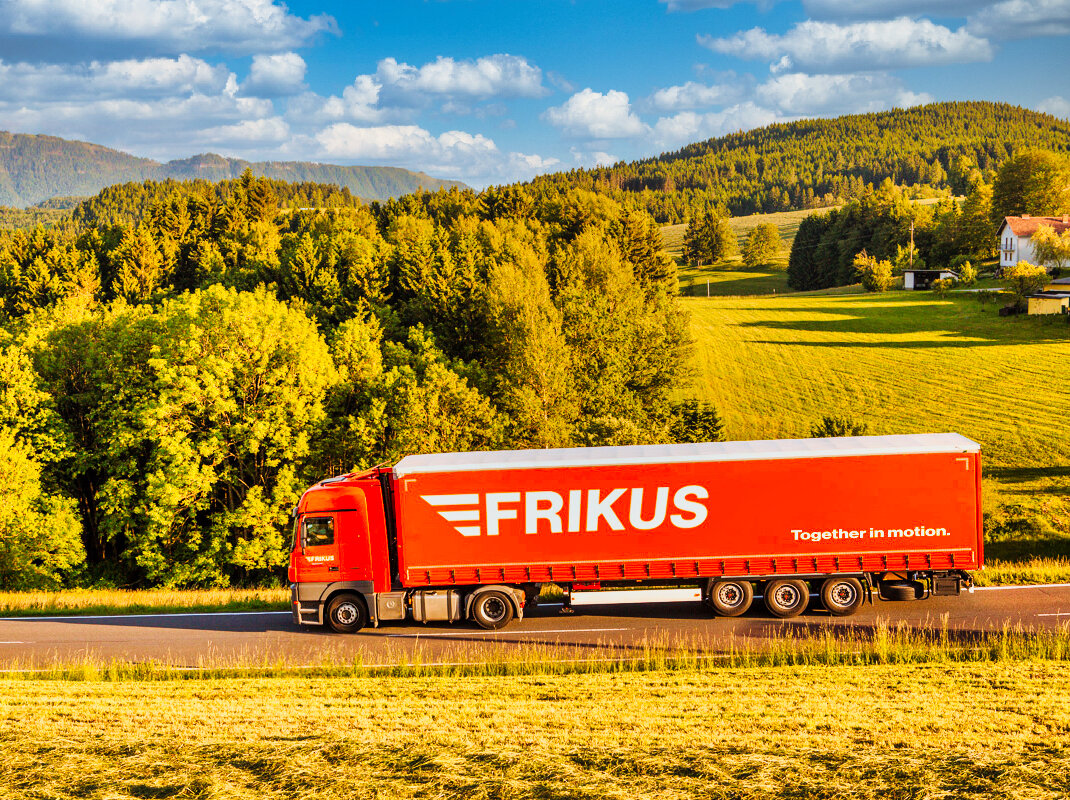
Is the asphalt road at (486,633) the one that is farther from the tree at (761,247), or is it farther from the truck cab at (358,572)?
the tree at (761,247)

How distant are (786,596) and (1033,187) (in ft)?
409

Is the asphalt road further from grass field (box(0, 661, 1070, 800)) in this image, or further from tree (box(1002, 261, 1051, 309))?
tree (box(1002, 261, 1051, 309))

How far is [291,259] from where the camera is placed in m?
56.3

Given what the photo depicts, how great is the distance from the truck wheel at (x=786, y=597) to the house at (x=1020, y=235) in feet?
320

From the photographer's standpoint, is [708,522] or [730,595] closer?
[708,522]

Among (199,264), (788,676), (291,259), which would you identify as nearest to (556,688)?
(788,676)

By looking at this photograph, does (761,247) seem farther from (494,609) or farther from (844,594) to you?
(494,609)

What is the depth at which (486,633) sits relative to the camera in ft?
65.0

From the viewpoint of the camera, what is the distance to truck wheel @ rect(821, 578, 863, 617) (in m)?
19.6

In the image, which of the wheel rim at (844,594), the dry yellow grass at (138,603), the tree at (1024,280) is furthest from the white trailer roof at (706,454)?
the tree at (1024,280)

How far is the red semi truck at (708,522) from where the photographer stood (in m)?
19.2

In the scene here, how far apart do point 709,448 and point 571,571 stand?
4482 mm

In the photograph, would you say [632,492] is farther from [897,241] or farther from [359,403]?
[897,241]

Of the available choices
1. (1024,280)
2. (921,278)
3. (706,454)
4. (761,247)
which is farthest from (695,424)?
(761,247)
